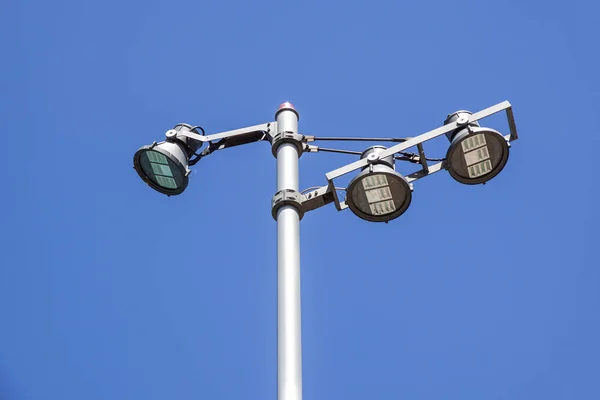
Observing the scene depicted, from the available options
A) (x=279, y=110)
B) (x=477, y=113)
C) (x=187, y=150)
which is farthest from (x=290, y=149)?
(x=477, y=113)

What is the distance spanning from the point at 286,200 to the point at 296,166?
466mm

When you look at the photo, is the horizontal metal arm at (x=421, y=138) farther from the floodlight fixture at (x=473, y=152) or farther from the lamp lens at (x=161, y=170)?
the lamp lens at (x=161, y=170)

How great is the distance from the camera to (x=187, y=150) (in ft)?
24.3

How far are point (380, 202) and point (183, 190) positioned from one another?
1622mm

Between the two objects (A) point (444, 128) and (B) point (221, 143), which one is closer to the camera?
(A) point (444, 128)

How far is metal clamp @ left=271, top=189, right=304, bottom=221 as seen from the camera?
6.45m

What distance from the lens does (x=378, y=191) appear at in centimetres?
666

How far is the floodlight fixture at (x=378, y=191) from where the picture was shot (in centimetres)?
657

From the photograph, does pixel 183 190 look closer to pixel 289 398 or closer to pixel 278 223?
pixel 278 223

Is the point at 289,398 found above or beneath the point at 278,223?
beneath

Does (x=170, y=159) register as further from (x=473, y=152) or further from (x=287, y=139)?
(x=473, y=152)

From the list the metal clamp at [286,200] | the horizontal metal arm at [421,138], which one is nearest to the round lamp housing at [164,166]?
the metal clamp at [286,200]

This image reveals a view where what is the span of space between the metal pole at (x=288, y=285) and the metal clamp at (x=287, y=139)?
27mm

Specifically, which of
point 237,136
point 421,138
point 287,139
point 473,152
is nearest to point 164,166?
point 237,136
